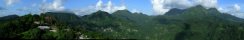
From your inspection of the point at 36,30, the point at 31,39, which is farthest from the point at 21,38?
the point at 36,30

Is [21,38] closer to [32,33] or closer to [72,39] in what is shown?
[32,33]

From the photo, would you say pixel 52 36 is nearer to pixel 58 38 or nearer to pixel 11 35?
pixel 58 38

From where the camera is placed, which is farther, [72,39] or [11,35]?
[72,39]

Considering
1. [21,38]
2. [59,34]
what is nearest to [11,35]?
[21,38]

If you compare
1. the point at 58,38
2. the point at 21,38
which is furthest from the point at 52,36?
the point at 21,38

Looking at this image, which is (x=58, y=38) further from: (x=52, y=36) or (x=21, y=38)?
(x=21, y=38)

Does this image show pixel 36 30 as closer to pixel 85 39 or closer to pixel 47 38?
pixel 47 38

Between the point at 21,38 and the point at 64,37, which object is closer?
the point at 21,38
